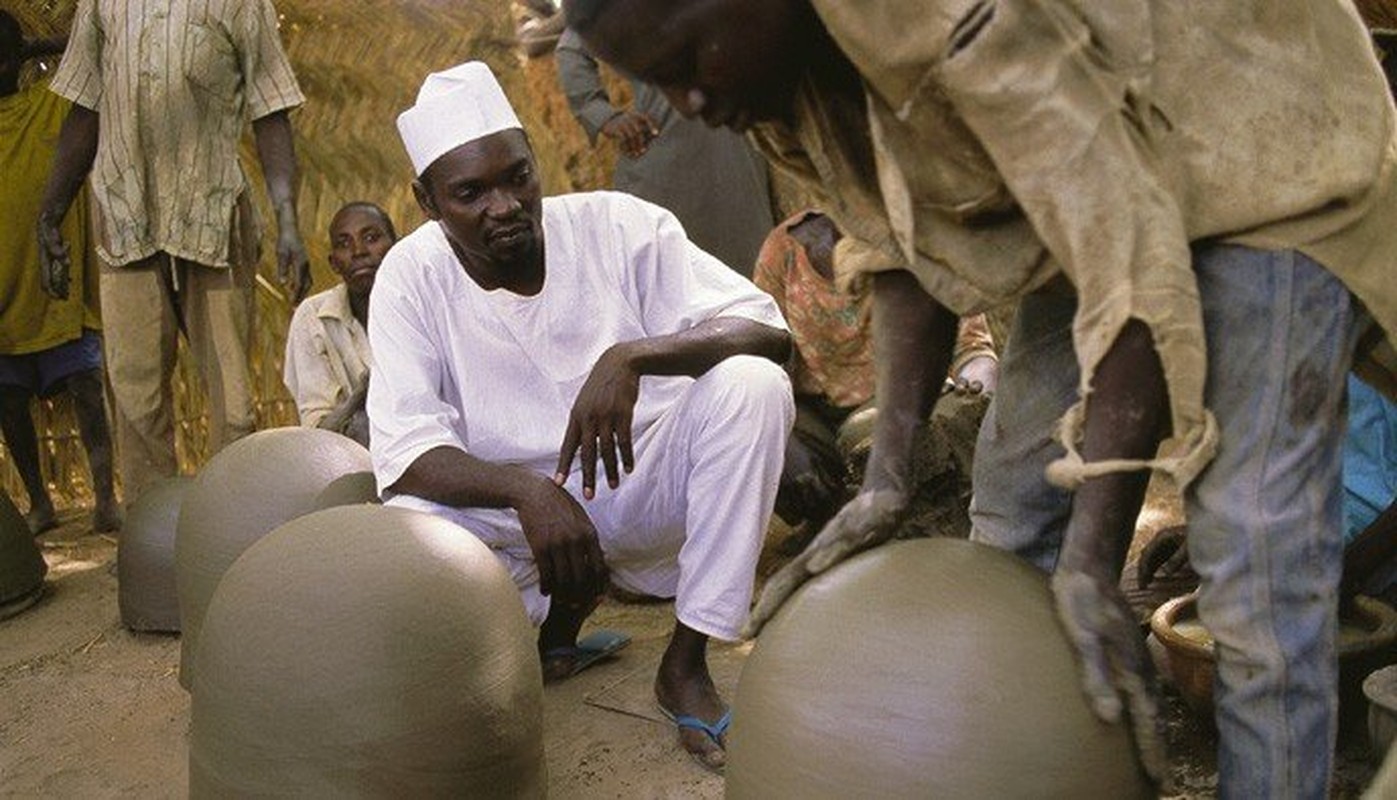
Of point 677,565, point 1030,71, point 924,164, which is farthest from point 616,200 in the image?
point 1030,71

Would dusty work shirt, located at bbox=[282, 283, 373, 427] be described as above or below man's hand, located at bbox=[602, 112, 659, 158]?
below

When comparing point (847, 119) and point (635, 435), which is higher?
point (847, 119)

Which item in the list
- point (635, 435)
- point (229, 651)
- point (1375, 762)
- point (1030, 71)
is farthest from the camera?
point (635, 435)

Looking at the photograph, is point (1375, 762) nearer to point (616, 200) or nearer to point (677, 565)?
point (677, 565)

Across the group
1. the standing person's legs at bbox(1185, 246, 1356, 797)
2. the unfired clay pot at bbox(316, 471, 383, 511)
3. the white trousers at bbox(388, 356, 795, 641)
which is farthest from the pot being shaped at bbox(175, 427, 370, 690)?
the standing person's legs at bbox(1185, 246, 1356, 797)

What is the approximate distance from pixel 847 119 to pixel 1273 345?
0.69 m

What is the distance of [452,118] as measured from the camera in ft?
12.0

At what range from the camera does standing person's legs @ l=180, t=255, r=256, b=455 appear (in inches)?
210

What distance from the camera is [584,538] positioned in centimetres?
319

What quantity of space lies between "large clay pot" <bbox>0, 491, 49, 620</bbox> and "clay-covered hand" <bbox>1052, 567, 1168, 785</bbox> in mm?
4299

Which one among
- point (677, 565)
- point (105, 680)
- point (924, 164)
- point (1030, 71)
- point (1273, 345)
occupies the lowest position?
point (105, 680)

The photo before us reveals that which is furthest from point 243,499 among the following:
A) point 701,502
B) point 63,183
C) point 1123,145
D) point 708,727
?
point 1123,145

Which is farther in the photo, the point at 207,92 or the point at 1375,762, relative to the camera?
the point at 207,92

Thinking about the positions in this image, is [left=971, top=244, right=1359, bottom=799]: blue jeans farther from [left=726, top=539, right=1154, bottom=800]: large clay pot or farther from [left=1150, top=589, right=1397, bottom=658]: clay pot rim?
[left=1150, top=589, right=1397, bottom=658]: clay pot rim
